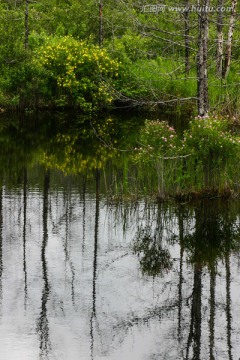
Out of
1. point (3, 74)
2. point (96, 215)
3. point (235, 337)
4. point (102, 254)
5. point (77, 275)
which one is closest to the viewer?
point (235, 337)

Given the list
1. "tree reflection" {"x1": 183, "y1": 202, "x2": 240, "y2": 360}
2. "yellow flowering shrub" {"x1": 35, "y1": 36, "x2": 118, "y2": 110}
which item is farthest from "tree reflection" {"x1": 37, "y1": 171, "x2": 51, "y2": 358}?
"yellow flowering shrub" {"x1": 35, "y1": 36, "x2": 118, "y2": 110}

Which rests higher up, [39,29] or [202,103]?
[39,29]

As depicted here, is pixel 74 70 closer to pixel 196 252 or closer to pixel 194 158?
pixel 194 158

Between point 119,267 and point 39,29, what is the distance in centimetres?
3508

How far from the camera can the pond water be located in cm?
977

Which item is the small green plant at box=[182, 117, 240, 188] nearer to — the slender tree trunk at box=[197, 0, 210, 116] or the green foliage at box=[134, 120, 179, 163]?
the green foliage at box=[134, 120, 179, 163]

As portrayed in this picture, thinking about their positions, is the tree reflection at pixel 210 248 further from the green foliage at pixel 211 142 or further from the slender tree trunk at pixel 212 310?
the green foliage at pixel 211 142

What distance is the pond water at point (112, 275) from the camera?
9.77 meters

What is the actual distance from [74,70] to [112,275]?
24.5 meters

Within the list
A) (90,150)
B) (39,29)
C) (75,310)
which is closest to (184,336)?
(75,310)

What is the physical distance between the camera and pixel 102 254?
13.4 metres

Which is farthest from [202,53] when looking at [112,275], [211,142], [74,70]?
[74,70]

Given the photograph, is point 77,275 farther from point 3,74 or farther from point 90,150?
point 3,74

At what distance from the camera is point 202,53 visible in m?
17.5
